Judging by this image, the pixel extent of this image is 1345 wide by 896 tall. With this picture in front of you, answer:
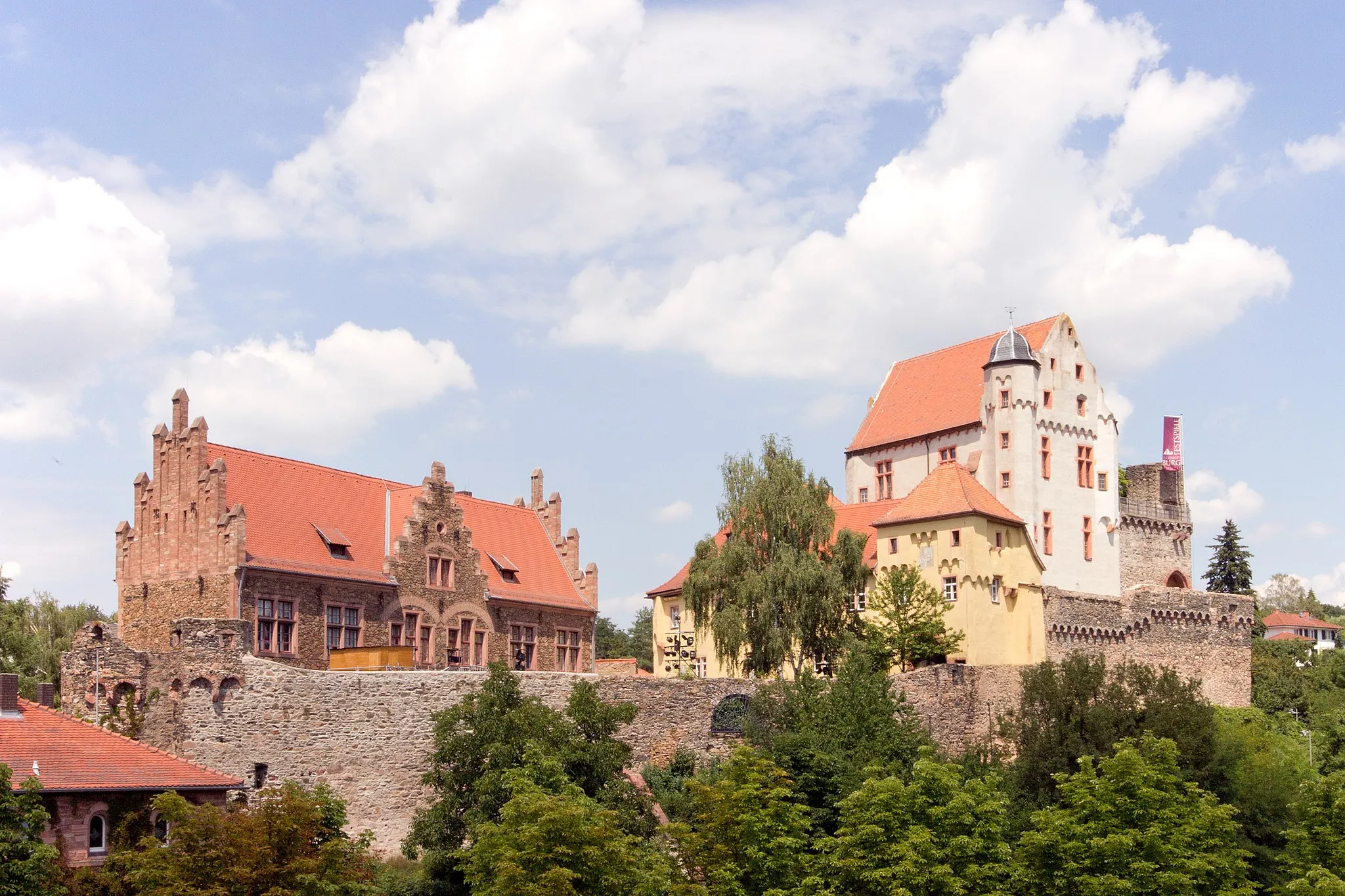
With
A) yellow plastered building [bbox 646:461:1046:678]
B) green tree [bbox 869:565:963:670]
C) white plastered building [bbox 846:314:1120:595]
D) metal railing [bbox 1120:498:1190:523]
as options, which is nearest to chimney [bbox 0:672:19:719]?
yellow plastered building [bbox 646:461:1046:678]

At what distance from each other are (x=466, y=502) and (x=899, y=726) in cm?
2107

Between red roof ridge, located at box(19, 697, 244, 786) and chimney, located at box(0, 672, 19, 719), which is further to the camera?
red roof ridge, located at box(19, 697, 244, 786)

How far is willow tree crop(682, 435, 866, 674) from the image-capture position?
53969mm

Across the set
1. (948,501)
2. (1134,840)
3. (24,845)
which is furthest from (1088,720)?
(24,845)

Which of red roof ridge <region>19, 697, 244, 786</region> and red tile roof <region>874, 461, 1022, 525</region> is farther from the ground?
red tile roof <region>874, 461, 1022, 525</region>

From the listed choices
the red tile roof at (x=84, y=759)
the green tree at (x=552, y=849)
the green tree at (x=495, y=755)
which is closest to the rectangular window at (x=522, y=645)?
the green tree at (x=495, y=755)

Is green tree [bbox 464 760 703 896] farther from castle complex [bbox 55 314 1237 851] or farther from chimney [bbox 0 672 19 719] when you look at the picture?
chimney [bbox 0 672 19 719]

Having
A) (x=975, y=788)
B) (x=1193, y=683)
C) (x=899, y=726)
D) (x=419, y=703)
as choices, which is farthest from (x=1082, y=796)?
(x=419, y=703)

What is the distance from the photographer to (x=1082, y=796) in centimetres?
4284

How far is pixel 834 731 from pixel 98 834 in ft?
66.9

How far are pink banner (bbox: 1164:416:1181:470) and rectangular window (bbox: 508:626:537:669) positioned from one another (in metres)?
34.5

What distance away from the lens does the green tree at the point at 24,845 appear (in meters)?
31.7

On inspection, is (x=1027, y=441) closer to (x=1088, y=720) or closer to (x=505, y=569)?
(x=1088, y=720)

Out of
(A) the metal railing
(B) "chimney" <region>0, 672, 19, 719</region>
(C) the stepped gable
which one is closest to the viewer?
(B) "chimney" <region>0, 672, 19, 719</region>
